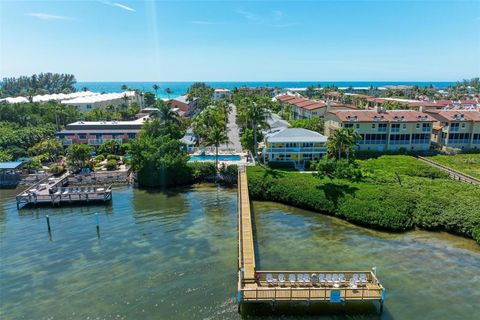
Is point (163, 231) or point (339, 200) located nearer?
point (163, 231)

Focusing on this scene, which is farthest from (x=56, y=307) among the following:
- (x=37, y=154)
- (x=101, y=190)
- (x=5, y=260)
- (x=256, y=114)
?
(x=37, y=154)

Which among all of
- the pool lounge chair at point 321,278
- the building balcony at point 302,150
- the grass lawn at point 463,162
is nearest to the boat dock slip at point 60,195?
the building balcony at point 302,150

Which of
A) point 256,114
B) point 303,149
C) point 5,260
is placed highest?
point 256,114

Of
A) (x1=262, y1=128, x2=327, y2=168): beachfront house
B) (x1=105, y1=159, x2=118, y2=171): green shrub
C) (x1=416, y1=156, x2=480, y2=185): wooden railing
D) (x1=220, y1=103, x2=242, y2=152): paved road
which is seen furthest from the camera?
(x1=220, y1=103, x2=242, y2=152): paved road

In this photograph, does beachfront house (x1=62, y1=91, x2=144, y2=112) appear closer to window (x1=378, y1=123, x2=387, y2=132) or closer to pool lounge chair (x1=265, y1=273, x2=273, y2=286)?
window (x1=378, y1=123, x2=387, y2=132)

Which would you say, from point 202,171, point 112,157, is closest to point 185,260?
point 202,171

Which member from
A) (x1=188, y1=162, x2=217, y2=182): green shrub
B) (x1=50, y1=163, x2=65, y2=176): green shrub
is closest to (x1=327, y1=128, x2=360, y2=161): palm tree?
(x1=188, y1=162, x2=217, y2=182): green shrub

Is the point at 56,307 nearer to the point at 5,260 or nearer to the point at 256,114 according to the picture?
the point at 5,260
